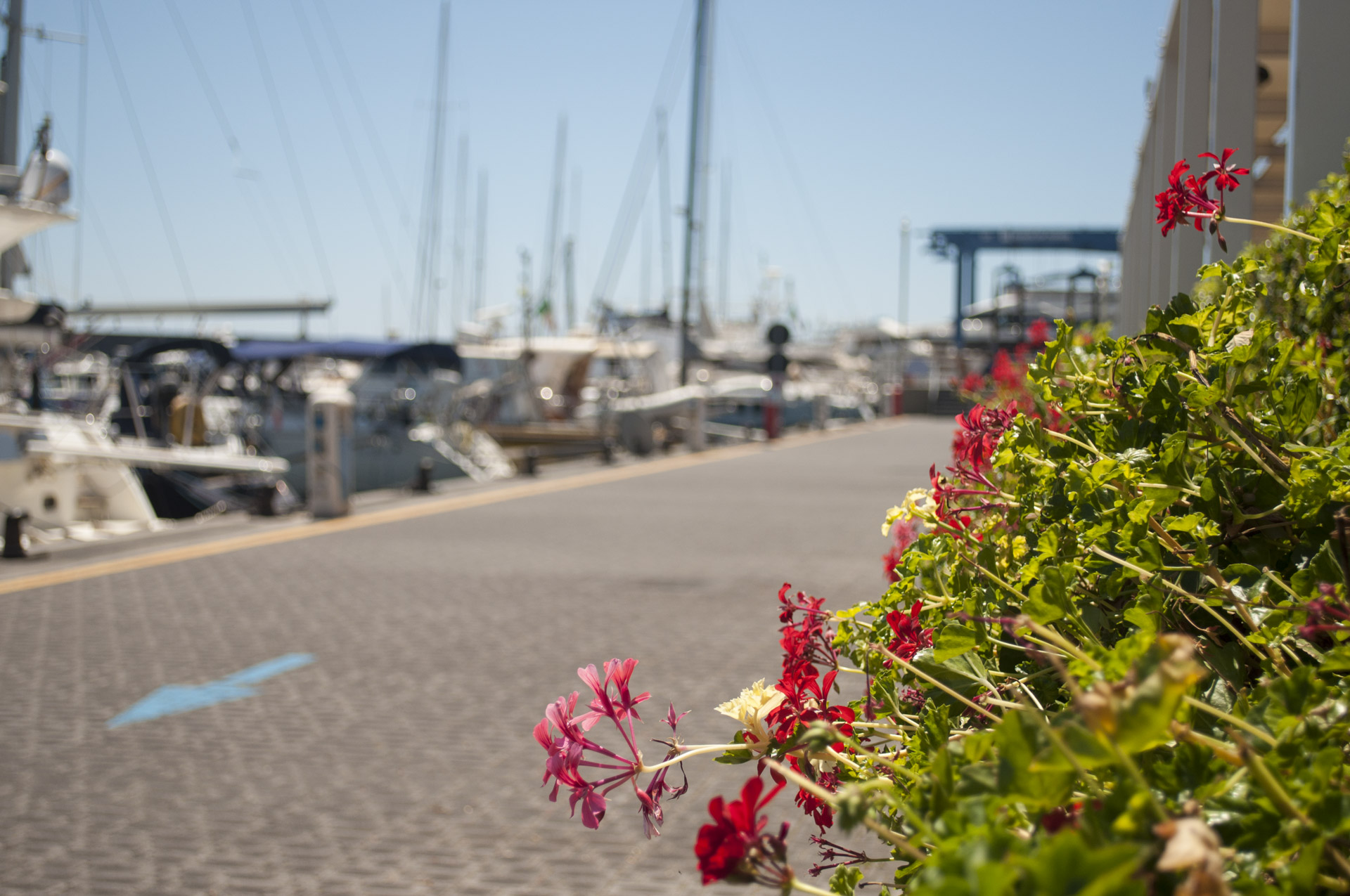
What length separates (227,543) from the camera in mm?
11414

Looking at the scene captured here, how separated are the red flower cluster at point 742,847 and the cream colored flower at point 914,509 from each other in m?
0.66

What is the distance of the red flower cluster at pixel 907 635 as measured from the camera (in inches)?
57.8

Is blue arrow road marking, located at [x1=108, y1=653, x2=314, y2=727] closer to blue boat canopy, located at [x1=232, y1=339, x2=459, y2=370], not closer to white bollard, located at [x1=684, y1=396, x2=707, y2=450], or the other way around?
white bollard, located at [x1=684, y1=396, x2=707, y2=450]

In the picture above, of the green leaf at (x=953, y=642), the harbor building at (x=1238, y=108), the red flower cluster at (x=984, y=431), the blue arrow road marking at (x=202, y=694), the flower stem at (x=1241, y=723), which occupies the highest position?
the harbor building at (x=1238, y=108)

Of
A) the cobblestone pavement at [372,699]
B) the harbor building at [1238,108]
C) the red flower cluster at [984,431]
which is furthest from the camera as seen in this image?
the cobblestone pavement at [372,699]

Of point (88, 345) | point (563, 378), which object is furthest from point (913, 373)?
point (88, 345)

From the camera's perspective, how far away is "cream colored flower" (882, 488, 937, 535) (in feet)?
5.31

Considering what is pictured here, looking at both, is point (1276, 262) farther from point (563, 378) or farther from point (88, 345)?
point (563, 378)

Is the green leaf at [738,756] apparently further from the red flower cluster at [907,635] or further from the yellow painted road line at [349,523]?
the yellow painted road line at [349,523]

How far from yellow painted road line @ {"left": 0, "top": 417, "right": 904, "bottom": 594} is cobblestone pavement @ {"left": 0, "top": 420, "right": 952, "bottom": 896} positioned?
0.33 m

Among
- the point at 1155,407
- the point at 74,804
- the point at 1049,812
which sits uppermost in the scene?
the point at 1155,407

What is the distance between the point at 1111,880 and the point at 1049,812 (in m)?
0.23

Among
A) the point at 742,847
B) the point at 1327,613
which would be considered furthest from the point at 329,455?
the point at 1327,613

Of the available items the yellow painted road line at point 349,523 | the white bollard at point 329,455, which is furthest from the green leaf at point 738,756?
the white bollard at point 329,455
